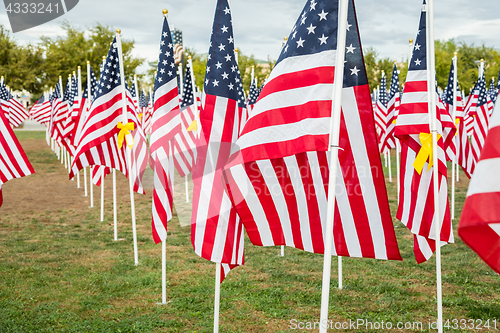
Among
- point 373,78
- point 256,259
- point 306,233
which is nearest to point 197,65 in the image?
point 373,78

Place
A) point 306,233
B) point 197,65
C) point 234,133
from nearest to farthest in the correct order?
point 306,233, point 234,133, point 197,65

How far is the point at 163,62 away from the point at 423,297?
5.29 m

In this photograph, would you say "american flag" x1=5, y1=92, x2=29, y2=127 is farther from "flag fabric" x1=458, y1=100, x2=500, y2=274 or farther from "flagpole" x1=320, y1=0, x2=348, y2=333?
"flag fabric" x1=458, y1=100, x2=500, y2=274

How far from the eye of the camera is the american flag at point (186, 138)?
1161cm

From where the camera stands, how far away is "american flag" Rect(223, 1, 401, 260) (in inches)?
136

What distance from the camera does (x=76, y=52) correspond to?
1804 inches

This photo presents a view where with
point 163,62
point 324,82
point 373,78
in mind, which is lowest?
point 324,82

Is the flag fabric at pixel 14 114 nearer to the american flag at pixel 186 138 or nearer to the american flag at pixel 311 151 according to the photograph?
the american flag at pixel 186 138

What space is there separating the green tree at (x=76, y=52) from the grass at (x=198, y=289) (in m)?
38.8

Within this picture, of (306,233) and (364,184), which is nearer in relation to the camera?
(364,184)

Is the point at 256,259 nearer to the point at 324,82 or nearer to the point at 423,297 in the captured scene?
the point at 423,297

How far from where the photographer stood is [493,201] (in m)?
2.13

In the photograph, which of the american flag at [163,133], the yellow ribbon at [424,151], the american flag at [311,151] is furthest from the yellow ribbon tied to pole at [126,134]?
the yellow ribbon at [424,151]

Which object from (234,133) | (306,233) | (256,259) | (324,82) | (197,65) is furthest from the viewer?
(197,65)
